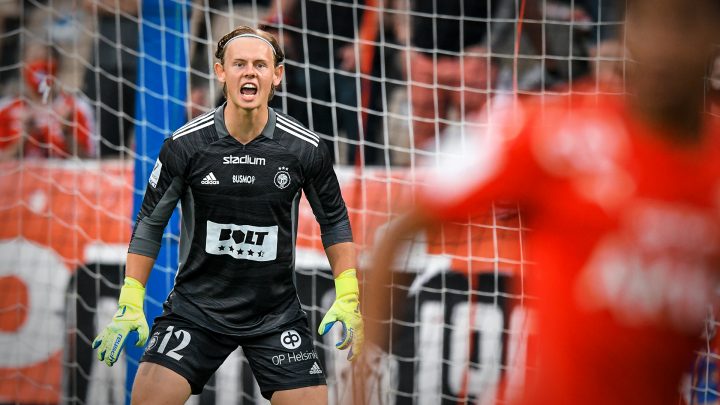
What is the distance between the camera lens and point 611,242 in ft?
5.80

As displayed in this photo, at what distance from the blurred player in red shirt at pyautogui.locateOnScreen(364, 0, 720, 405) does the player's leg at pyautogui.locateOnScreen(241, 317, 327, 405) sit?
5.63 feet

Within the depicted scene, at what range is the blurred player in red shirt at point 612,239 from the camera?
176cm

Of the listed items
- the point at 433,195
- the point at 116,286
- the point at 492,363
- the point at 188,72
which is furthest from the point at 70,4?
the point at 433,195

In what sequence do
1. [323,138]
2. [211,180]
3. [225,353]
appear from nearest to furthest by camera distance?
[211,180], [225,353], [323,138]

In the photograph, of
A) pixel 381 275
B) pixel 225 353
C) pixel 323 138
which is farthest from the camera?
pixel 323 138

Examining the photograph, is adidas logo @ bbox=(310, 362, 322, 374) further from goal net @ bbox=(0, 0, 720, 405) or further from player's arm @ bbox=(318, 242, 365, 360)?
goal net @ bbox=(0, 0, 720, 405)

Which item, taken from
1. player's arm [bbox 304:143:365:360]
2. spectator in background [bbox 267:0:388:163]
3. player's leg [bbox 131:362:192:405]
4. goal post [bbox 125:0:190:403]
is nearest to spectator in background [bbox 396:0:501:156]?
spectator in background [bbox 267:0:388:163]

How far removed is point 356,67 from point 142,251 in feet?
8.07

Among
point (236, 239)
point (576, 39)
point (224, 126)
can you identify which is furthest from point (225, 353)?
point (576, 39)

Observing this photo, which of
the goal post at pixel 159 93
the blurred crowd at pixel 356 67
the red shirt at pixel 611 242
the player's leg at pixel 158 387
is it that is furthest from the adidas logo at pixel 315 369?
the blurred crowd at pixel 356 67

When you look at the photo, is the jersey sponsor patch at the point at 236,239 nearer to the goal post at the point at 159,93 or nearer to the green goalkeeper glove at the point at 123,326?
the green goalkeeper glove at the point at 123,326

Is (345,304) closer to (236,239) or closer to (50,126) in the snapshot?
(236,239)

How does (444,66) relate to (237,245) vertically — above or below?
above

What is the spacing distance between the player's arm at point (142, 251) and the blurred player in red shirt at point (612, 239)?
1811mm
